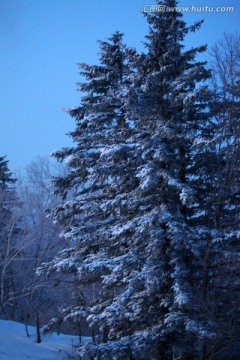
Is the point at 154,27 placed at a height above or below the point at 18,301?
above

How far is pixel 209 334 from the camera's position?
7.74 metres

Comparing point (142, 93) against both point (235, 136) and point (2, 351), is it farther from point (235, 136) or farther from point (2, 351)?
point (2, 351)

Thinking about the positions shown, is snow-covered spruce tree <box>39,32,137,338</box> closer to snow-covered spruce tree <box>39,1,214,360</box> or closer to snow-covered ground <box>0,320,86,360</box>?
snow-covered spruce tree <box>39,1,214,360</box>

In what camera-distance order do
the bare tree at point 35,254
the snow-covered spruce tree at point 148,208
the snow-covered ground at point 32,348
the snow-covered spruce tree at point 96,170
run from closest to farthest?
the snow-covered spruce tree at point 148,208
the snow-covered spruce tree at point 96,170
the snow-covered ground at point 32,348
the bare tree at point 35,254

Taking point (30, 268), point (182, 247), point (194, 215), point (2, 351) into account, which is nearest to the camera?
point (182, 247)

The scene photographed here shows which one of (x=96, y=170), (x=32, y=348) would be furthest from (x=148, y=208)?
(x=32, y=348)

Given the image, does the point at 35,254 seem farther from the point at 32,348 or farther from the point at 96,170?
the point at 96,170

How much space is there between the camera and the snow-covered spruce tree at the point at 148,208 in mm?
8875

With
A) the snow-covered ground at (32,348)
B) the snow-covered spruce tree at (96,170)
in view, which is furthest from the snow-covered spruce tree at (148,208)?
the snow-covered ground at (32,348)

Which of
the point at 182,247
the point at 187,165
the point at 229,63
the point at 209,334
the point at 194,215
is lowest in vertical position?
the point at 209,334

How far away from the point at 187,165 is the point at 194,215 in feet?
5.54

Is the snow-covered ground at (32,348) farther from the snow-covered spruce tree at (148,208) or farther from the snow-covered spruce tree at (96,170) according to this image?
the snow-covered spruce tree at (148,208)

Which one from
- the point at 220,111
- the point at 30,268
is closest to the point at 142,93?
the point at 220,111

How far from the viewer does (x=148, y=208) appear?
34.2ft
